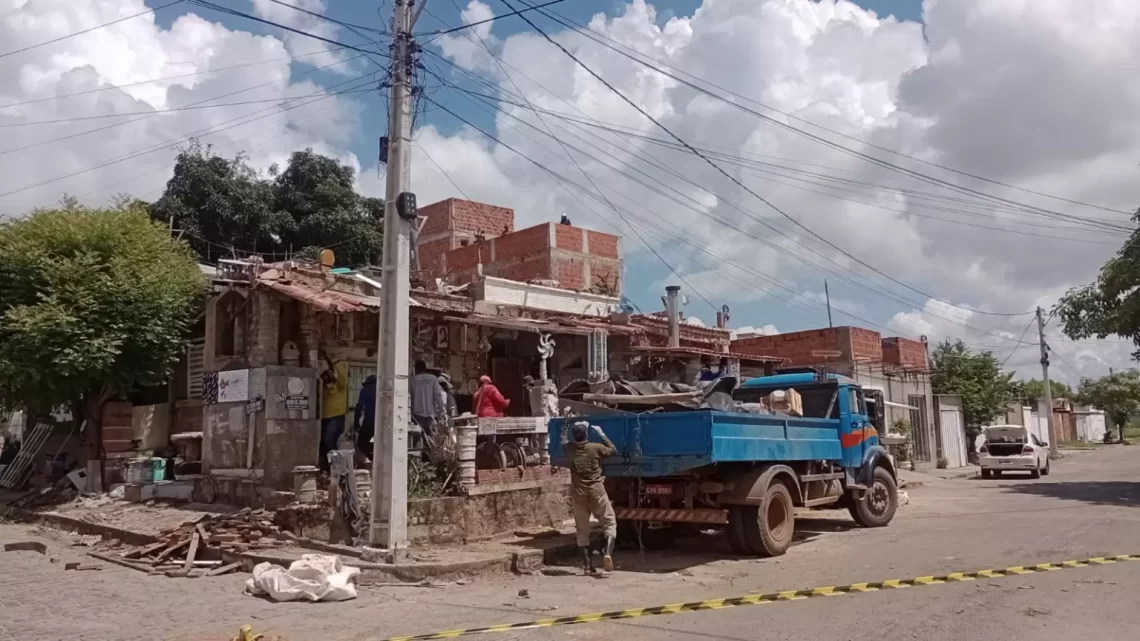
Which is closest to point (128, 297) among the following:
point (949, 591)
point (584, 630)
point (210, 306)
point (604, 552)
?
point (210, 306)

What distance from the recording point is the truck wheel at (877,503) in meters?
13.5

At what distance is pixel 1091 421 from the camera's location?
68375 millimetres

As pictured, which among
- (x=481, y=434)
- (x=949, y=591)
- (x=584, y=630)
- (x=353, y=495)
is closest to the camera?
(x=584, y=630)

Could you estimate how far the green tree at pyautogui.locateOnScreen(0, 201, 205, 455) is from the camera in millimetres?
14461

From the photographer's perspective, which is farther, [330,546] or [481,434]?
[481,434]

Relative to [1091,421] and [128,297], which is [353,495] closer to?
[128,297]

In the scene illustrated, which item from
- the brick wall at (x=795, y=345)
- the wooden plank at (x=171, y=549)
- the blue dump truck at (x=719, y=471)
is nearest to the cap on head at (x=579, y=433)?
the blue dump truck at (x=719, y=471)

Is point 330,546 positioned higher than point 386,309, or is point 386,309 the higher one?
point 386,309

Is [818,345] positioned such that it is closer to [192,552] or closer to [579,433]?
[579,433]

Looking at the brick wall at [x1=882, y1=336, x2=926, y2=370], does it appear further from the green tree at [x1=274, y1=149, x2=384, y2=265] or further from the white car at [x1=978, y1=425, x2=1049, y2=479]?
the green tree at [x1=274, y1=149, x2=384, y2=265]

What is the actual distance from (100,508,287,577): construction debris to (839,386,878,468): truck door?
822cm

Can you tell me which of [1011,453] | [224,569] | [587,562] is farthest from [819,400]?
[1011,453]

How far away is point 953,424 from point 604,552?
2672 cm

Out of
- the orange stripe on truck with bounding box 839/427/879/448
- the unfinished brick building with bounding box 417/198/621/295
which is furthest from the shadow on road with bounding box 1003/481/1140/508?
the unfinished brick building with bounding box 417/198/621/295
